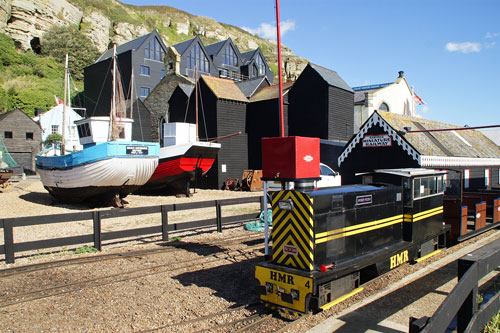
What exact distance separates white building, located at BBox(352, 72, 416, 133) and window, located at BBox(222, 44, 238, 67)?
105 ft

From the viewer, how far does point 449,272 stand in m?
8.71

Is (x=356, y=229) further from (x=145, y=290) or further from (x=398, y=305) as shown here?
(x=145, y=290)

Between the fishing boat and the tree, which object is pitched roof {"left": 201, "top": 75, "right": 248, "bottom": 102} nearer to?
the fishing boat

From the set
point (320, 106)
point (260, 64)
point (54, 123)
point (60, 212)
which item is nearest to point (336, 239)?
point (60, 212)

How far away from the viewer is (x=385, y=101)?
1398 inches

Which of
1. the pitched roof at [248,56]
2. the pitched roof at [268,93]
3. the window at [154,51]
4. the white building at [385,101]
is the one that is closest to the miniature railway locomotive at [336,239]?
the pitched roof at [268,93]

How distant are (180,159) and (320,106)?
13.6m

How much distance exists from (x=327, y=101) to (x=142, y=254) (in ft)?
78.8

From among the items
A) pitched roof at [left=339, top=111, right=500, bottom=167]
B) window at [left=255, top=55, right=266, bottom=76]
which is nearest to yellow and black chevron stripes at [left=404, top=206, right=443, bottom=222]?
pitched roof at [left=339, top=111, right=500, bottom=167]

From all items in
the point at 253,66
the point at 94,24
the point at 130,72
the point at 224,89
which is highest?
the point at 94,24

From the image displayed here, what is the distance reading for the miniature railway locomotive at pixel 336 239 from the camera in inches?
249

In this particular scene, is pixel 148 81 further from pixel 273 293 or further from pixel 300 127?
pixel 273 293

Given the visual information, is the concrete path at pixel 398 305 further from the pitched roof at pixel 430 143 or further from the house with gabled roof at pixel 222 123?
the house with gabled roof at pixel 222 123

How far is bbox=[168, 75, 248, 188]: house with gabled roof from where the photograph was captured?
31562 mm
